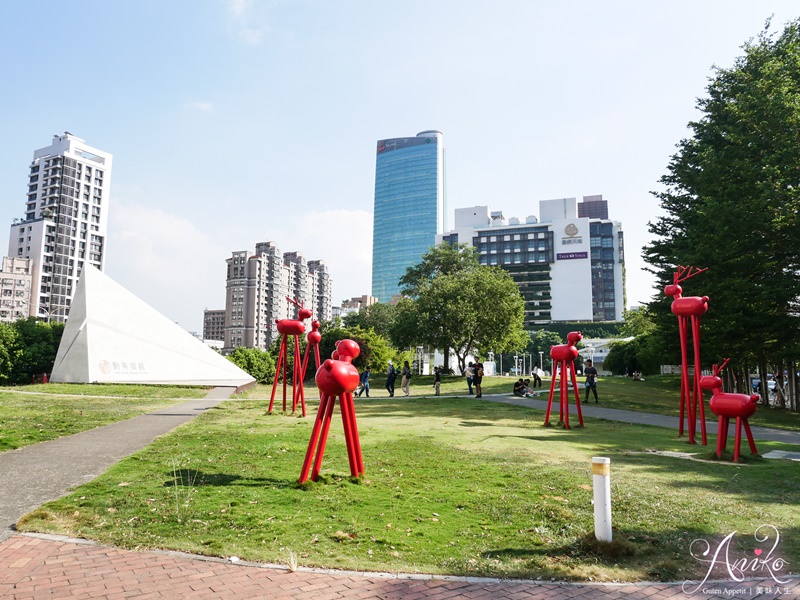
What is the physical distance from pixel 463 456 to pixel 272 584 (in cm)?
572

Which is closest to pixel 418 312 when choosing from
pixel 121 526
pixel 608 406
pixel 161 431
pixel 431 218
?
pixel 608 406

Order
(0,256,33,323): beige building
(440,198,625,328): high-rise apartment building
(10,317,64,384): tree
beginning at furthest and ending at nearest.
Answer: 1. (440,198,625,328): high-rise apartment building
2. (0,256,33,323): beige building
3. (10,317,64,384): tree

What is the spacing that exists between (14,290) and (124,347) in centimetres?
8117

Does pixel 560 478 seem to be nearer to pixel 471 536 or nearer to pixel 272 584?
pixel 471 536

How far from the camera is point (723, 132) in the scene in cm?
2314

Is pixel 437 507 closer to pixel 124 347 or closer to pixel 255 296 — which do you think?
pixel 124 347

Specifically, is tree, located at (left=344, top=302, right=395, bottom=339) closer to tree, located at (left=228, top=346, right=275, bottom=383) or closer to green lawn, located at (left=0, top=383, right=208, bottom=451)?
tree, located at (left=228, top=346, right=275, bottom=383)

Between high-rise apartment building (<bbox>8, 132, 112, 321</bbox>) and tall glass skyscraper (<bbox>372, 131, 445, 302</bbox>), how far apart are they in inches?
3961

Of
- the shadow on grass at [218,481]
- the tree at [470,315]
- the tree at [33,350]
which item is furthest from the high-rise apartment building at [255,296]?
the shadow on grass at [218,481]

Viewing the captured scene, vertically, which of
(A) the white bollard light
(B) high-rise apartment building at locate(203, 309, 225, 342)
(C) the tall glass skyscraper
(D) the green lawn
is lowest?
(D) the green lawn

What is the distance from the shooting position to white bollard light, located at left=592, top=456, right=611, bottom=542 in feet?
15.2

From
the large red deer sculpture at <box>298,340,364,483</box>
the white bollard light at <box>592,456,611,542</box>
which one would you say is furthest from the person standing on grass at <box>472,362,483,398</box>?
the white bollard light at <box>592,456,611,542</box>

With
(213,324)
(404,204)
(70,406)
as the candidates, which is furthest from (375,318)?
(404,204)

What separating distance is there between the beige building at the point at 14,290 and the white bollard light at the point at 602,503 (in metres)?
108
